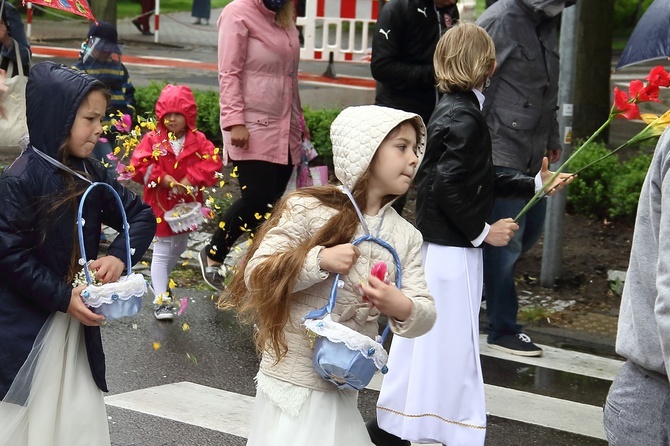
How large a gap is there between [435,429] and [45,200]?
6.14ft

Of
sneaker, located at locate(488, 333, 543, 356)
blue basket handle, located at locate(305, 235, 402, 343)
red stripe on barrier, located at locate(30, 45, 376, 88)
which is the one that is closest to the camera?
blue basket handle, located at locate(305, 235, 402, 343)

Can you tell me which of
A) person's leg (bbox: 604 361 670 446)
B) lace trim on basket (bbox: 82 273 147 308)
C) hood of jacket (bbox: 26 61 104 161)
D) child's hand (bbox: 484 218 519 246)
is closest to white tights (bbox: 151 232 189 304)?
child's hand (bbox: 484 218 519 246)

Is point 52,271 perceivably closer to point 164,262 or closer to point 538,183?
point 538,183

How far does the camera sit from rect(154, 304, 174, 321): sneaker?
269 inches

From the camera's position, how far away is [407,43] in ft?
23.4

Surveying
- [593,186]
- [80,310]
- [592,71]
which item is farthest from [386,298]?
[592,71]

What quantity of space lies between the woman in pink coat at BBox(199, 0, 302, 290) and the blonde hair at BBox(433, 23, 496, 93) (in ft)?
7.25

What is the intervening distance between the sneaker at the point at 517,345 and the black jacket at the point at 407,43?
173 centimetres

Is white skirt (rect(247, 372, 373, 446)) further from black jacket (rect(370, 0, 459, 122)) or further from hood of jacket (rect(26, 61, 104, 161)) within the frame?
black jacket (rect(370, 0, 459, 122))

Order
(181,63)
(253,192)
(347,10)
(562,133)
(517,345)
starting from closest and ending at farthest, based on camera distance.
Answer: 1. (517,345)
2. (253,192)
3. (562,133)
4. (347,10)
5. (181,63)

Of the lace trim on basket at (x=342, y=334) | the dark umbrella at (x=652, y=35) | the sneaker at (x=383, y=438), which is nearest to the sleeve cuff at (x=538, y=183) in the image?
the dark umbrella at (x=652, y=35)

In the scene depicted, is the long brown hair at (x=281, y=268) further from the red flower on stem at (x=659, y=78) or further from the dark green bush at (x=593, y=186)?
the dark green bush at (x=593, y=186)

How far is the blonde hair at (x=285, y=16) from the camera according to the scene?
6.96 meters

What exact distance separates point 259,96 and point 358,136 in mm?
3510
